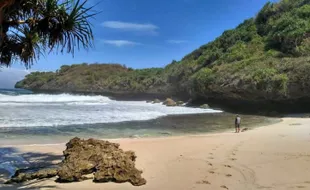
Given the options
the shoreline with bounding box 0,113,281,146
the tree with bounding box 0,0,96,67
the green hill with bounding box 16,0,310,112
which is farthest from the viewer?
the green hill with bounding box 16,0,310,112

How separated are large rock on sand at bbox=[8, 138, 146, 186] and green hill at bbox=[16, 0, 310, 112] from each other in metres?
21.4

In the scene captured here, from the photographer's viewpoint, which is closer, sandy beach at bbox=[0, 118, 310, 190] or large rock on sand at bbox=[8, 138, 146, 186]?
sandy beach at bbox=[0, 118, 310, 190]

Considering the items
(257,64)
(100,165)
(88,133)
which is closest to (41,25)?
(100,165)

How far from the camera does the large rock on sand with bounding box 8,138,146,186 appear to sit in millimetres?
6645

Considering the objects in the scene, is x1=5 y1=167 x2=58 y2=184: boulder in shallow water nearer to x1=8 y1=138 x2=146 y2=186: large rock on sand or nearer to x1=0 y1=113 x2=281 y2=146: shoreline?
x1=8 y1=138 x2=146 y2=186: large rock on sand

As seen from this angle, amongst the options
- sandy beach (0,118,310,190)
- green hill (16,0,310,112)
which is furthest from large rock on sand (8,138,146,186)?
green hill (16,0,310,112)

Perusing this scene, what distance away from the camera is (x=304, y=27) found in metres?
30.3

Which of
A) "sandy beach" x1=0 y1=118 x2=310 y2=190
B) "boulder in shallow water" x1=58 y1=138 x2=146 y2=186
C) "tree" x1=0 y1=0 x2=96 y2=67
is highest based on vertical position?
"tree" x1=0 y1=0 x2=96 y2=67

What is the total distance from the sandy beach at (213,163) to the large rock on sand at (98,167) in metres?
0.19

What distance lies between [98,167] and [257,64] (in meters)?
26.6

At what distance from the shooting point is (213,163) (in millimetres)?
8430

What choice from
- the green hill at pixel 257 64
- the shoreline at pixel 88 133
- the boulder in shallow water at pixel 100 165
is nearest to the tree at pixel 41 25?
the boulder in shallow water at pixel 100 165

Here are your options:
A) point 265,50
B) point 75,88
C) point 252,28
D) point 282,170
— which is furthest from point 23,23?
point 75,88

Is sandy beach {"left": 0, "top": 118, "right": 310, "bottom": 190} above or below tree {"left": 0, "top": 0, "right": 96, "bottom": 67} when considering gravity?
below
